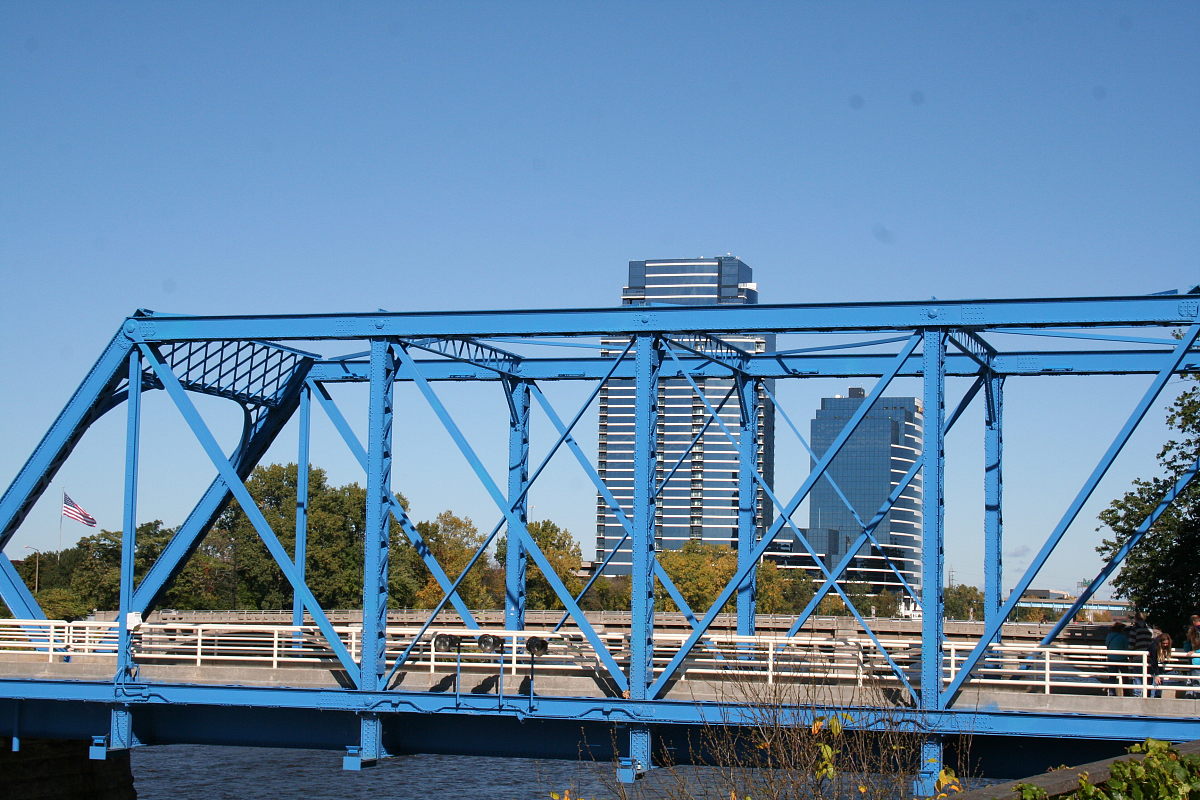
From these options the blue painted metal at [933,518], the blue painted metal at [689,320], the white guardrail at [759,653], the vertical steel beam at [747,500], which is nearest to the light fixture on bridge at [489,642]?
the white guardrail at [759,653]

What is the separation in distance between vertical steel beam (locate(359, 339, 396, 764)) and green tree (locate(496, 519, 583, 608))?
6617cm

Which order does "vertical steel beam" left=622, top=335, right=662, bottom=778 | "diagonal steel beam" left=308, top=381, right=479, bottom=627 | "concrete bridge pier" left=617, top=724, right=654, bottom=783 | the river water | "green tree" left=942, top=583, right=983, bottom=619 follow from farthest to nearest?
"green tree" left=942, top=583, right=983, bottom=619 < the river water < "diagonal steel beam" left=308, top=381, right=479, bottom=627 < "vertical steel beam" left=622, top=335, right=662, bottom=778 < "concrete bridge pier" left=617, top=724, right=654, bottom=783

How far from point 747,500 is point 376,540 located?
341 inches

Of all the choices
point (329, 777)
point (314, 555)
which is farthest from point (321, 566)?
point (329, 777)

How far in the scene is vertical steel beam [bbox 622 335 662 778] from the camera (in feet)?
72.5

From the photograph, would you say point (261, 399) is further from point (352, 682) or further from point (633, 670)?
point (633, 670)

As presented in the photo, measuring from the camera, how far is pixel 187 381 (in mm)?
28156

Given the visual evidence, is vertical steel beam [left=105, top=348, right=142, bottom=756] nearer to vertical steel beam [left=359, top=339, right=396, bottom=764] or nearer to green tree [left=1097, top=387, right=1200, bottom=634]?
vertical steel beam [left=359, top=339, right=396, bottom=764]

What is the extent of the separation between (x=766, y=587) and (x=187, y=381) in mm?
87148

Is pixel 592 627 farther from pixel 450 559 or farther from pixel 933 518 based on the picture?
pixel 450 559

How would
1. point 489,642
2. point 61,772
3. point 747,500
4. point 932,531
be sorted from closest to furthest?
point 932,531 → point 489,642 → point 747,500 → point 61,772

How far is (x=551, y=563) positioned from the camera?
294ft

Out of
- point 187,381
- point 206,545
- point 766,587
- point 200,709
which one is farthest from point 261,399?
point 206,545

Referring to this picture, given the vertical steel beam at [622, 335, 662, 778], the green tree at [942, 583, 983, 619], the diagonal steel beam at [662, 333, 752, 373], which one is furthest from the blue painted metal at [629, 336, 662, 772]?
the green tree at [942, 583, 983, 619]
